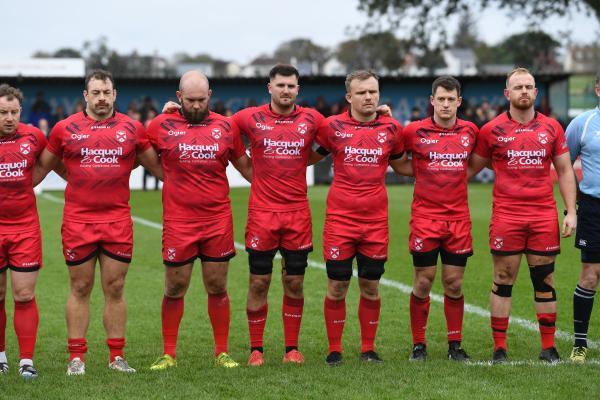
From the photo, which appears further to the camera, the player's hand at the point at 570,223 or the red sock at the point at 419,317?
the red sock at the point at 419,317

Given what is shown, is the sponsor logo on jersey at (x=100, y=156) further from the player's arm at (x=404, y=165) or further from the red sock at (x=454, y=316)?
the red sock at (x=454, y=316)

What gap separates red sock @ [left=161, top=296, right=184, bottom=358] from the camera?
7152 mm

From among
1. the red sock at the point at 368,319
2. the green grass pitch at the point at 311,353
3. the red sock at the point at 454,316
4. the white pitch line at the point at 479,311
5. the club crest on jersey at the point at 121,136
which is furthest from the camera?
the white pitch line at the point at 479,311

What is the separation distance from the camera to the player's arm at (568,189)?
23.2 feet

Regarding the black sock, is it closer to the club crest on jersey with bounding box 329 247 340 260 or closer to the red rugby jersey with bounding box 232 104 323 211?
the club crest on jersey with bounding box 329 247 340 260

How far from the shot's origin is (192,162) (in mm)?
6930

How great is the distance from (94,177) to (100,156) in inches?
6.2

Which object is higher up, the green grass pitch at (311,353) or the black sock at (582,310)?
the black sock at (582,310)

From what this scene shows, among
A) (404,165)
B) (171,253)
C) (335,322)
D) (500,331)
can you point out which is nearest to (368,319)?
(335,322)

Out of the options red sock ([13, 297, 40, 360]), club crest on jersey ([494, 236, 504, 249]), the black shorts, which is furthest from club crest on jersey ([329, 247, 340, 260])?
red sock ([13, 297, 40, 360])

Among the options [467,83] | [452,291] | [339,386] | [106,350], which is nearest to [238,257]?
[106,350]

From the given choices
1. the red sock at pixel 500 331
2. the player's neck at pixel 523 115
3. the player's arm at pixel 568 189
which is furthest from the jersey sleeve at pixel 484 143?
the red sock at pixel 500 331

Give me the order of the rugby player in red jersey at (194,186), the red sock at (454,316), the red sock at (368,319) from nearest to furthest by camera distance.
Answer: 1. the rugby player in red jersey at (194,186)
2. the red sock at (368,319)
3. the red sock at (454,316)

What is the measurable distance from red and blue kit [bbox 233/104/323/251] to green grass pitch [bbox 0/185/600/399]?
98cm
